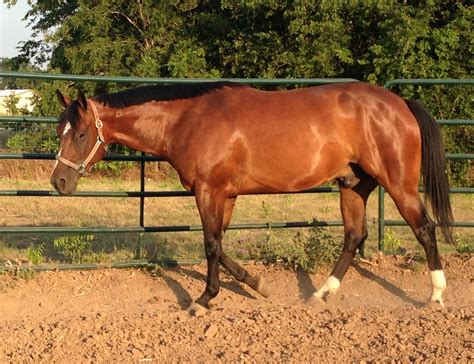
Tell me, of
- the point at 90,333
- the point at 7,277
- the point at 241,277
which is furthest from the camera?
the point at 7,277

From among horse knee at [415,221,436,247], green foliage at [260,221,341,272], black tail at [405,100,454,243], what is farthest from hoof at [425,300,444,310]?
green foliage at [260,221,341,272]

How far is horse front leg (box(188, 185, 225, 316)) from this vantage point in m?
5.19

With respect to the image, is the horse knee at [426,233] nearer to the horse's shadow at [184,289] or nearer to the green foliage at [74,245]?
the horse's shadow at [184,289]

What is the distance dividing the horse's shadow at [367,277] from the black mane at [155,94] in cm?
195

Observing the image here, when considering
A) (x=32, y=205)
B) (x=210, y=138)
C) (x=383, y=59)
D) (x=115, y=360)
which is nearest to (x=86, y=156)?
(x=210, y=138)

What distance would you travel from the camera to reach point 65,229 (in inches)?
236

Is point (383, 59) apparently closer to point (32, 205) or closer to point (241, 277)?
point (32, 205)

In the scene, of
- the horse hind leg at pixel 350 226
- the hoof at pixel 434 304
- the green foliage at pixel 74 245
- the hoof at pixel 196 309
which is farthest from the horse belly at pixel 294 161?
the green foliage at pixel 74 245

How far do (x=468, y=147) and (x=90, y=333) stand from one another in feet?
29.7

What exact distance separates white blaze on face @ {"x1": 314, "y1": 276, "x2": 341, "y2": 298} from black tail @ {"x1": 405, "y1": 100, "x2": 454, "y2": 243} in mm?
992

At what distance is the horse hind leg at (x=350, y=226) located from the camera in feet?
18.9

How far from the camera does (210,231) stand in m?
5.25

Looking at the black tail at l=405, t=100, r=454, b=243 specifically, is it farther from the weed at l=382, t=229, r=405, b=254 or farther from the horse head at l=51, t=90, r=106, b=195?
the horse head at l=51, t=90, r=106, b=195

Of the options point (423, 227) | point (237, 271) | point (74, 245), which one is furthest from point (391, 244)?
point (74, 245)
